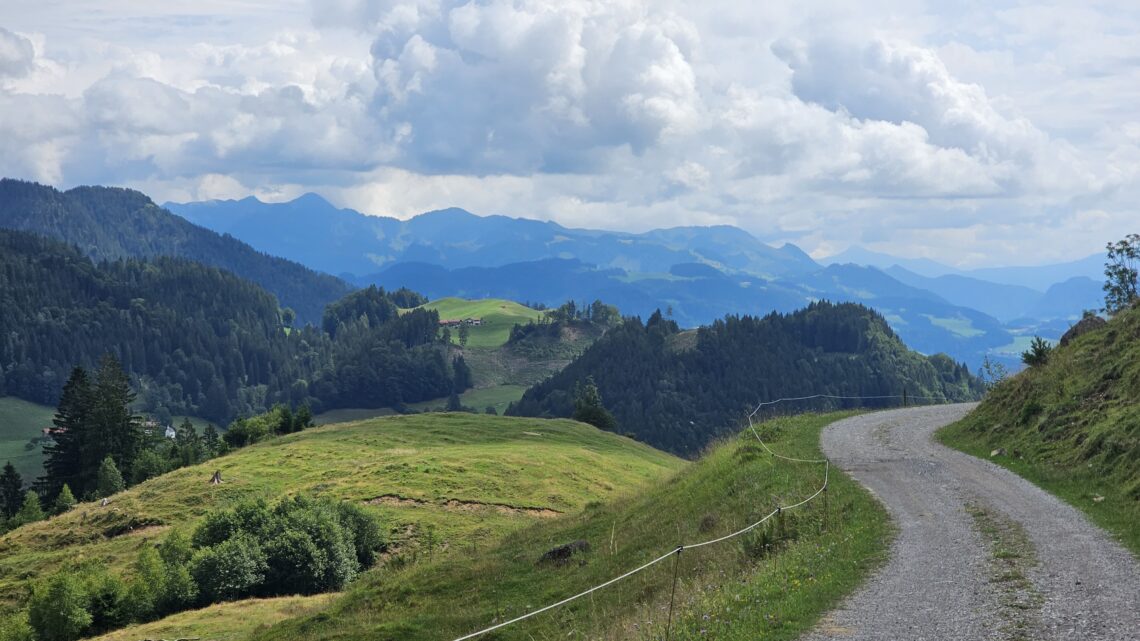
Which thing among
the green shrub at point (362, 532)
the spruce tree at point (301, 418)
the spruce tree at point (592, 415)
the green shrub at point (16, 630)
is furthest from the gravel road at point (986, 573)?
the spruce tree at point (592, 415)

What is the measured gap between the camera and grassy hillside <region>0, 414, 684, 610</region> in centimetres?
5831

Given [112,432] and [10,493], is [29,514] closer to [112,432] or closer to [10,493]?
[112,432]

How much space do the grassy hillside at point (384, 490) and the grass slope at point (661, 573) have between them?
1238cm

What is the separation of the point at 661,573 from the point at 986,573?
10.6 metres

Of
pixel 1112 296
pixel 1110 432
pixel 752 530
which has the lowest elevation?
pixel 752 530

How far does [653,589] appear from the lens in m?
27.0

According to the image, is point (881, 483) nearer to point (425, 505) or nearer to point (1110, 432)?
point (1110, 432)

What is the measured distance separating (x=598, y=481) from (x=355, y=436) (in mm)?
31115

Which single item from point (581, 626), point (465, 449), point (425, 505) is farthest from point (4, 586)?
point (581, 626)

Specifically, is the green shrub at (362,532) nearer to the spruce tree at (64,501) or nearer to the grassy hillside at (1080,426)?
the grassy hillside at (1080,426)

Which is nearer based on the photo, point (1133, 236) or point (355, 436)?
point (355, 436)

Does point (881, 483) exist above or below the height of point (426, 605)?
above

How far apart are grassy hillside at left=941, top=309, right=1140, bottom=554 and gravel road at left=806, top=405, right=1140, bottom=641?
43.6 inches

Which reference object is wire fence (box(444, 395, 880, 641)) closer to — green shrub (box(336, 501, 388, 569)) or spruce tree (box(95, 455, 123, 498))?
green shrub (box(336, 501, 388, 569))
